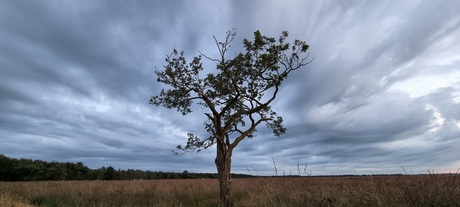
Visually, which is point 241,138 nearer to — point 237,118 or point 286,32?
point 237,118

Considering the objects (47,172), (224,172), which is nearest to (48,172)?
(47,172)

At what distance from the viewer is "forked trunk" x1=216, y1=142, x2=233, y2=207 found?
16295mm

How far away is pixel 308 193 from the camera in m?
8.46

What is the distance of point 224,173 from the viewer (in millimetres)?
16625

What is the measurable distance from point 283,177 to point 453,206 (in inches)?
189

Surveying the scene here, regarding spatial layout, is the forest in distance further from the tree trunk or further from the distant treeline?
the tree trunk

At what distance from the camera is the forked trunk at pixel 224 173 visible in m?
16.3

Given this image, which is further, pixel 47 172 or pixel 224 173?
pixel 47 172

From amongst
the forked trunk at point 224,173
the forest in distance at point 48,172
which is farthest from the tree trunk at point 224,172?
the forest in distance at point 48,172

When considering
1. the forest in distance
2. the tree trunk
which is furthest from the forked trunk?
the forest in distance

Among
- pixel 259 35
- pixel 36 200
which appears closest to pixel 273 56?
pixel 259 35

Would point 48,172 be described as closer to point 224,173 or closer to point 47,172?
point 47,172

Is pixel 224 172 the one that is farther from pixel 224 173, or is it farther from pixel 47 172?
pixel 47 172

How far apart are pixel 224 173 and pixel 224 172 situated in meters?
0.05
